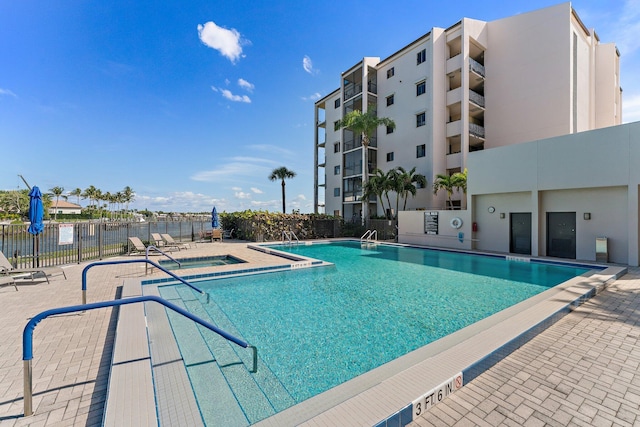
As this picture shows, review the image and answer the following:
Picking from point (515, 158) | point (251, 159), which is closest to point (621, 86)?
point (515, 158)

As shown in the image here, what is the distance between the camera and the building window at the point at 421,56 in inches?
873

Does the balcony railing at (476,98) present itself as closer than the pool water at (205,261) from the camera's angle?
No

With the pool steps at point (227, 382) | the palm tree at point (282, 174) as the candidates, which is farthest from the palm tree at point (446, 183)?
the palm tree at point (282, 174)

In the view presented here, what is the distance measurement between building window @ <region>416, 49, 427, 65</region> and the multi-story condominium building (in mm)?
79

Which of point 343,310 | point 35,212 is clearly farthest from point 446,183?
point 35,212

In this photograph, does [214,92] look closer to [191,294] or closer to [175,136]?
[175,136]

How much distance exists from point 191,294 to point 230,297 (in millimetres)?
1024

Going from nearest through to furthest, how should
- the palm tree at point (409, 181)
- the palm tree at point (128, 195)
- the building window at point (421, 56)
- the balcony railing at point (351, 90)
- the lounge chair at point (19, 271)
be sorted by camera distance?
the lounge chair at point (19, 271) → the palm tree at point (409, 181) → the building window at point (421, 56) → the balcony railing at point (351, 90) → the palm tree at point (128, 195)

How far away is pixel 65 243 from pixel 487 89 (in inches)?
1063

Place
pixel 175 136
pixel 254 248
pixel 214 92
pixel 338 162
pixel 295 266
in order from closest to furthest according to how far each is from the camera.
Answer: pixel 295 266 → pixel 254 248 → pixel 214 92 → pixel 175 136 → pixel 338 162

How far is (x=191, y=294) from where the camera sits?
702 centimetres

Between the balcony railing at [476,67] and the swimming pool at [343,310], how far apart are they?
16389 millimetres

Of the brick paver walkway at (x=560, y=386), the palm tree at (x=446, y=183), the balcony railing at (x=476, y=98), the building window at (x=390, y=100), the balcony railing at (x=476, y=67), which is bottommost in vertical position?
the brick paver walkway at (x=560, y=386)

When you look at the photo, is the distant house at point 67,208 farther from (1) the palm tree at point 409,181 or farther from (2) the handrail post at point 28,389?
(2) the handrail post at point 28,389
